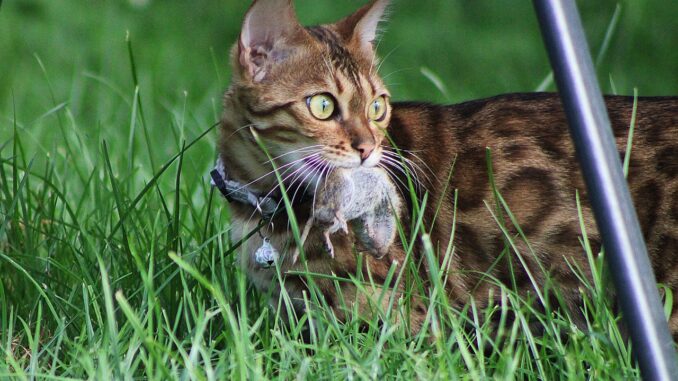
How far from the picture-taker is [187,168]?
3.81 meters

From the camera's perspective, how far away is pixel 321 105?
2.43 meters

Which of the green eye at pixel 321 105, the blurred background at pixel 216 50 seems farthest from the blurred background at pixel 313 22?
the green eye at pixel 321 105

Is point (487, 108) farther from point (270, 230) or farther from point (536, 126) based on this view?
point (270, 230)

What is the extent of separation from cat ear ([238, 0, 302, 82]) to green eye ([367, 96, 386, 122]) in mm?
246

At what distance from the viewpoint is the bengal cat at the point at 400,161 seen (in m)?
2.36

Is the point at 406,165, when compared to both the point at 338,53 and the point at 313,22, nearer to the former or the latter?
the point at 338,53

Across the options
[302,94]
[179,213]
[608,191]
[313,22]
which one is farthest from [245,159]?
[313,22]

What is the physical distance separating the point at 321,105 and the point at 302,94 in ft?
0.17

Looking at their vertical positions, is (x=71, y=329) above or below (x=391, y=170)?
below

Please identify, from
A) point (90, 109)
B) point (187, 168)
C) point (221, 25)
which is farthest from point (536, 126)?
point (221, 25)

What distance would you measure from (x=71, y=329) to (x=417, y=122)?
102cm

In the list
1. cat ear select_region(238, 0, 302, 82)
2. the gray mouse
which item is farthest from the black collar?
cat ear select_region(238, 0, 302, 82)

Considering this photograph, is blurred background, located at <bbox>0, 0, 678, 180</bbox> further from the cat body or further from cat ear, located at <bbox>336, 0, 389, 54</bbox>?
the cat body

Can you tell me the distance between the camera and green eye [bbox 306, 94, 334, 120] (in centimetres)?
241
